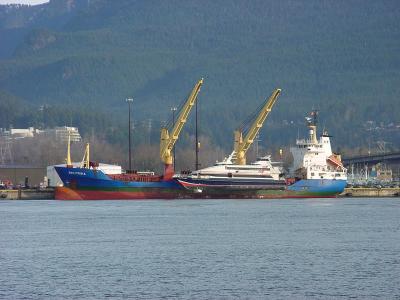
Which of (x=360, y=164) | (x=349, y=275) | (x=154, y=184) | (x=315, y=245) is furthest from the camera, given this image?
(x=360, y=164)

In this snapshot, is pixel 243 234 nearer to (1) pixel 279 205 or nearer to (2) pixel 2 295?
(2) pixel 2 295

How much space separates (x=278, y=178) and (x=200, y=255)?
221 feet

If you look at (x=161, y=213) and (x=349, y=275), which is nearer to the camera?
(x=349, y=275)

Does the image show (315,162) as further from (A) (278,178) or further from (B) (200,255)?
(B) (200,255)

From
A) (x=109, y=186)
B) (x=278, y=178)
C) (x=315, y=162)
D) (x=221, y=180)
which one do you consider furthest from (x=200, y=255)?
(x=315, y=162)

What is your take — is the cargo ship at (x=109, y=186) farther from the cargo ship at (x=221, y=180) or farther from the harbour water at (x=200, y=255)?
the harbour water at (x=200, y=255)

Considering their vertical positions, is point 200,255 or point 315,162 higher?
point 315,162

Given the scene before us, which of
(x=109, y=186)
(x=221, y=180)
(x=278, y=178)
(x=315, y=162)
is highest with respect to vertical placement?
(x=315, y=162)

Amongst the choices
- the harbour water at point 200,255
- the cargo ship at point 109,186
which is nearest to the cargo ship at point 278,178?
the cargo ship at point 109,186

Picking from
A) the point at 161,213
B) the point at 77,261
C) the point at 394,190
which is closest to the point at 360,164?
the point at 394,190

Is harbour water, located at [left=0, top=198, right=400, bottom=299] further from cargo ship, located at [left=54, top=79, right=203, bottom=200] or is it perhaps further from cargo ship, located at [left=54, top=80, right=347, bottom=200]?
cargo ship, located at [left=54, top=80, right=347, bottom=200]

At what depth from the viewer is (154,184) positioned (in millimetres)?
131750

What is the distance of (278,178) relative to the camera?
136 meters

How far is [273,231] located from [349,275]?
21.7m
